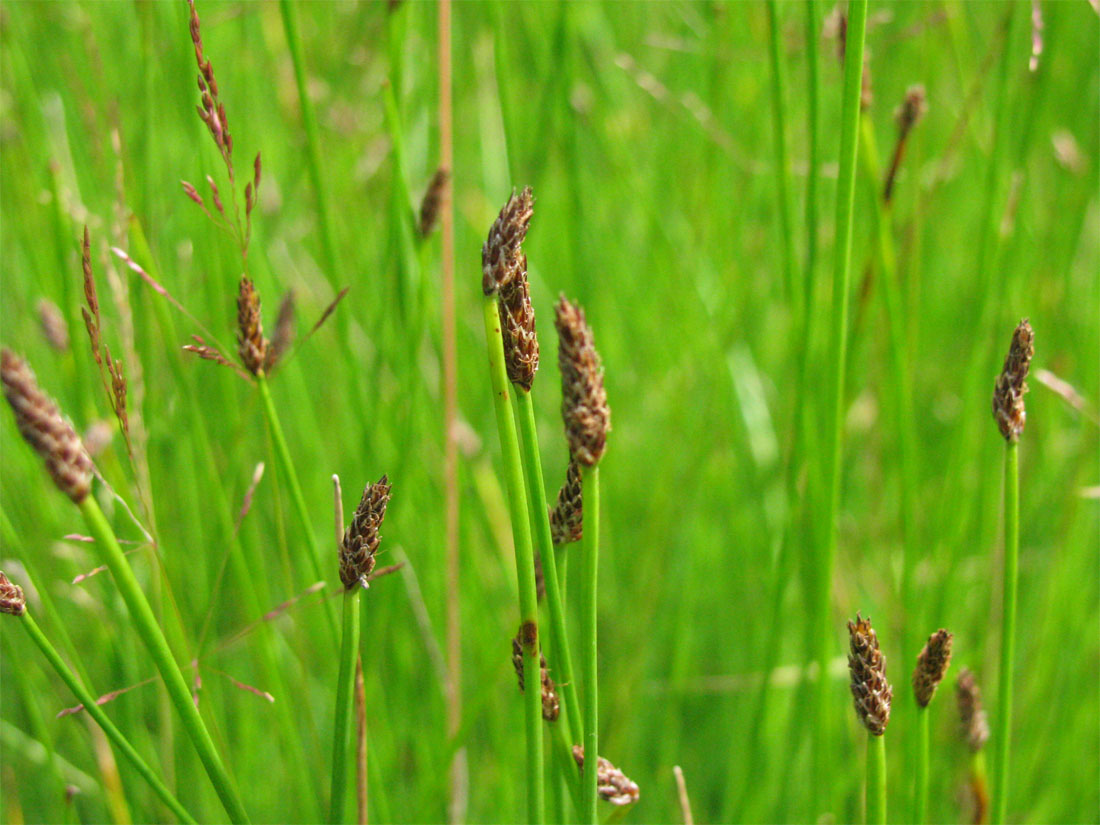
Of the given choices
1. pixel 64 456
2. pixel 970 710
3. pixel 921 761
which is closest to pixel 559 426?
pixel 970 710

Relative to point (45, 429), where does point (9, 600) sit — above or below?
below

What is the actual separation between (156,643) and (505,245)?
29cm

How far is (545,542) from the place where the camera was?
53 cm

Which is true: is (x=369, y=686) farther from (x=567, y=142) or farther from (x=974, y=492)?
(x=974, y=492)

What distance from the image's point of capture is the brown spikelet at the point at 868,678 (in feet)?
1.88

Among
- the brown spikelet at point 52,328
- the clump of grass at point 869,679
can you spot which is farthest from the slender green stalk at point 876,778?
the brown spikelet at point 52,328

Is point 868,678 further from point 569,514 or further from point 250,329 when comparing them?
point 250,329

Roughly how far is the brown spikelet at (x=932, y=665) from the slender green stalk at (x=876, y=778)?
0.04 m

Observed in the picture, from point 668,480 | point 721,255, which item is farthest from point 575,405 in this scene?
point 721,255

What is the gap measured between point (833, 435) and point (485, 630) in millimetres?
692

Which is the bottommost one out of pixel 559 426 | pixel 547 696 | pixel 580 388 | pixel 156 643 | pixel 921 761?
pixel 559 426

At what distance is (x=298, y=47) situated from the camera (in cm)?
81

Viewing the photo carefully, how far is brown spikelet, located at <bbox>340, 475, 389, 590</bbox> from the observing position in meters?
0.51

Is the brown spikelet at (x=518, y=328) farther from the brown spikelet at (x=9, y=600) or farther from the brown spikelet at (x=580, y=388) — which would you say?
the brown spikelet at (x=9, y=600)
